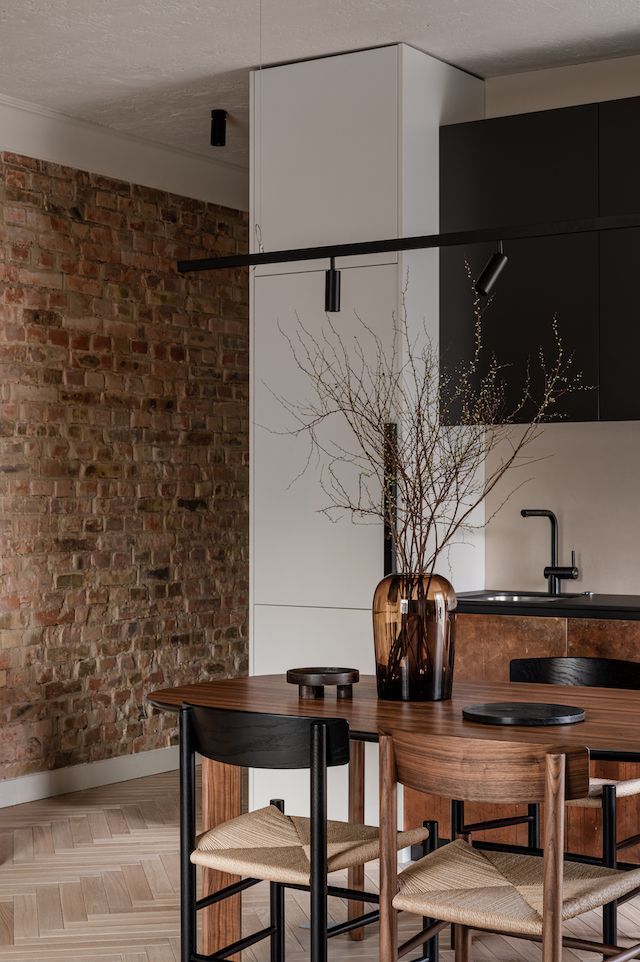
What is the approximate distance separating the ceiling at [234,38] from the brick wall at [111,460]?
2.22ft

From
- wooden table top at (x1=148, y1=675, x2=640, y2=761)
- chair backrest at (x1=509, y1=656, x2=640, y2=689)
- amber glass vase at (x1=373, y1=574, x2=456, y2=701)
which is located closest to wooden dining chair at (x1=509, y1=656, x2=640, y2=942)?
chair backrest at (x1=509, y1=656, x2=640, y2=689)

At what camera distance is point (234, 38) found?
5371 mm

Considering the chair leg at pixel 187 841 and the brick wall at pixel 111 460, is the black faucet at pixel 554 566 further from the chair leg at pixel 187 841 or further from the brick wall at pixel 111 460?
the chair leg at pixel 187 841

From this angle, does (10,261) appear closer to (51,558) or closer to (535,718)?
(51,558)

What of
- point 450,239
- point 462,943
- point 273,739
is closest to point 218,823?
point 462,943

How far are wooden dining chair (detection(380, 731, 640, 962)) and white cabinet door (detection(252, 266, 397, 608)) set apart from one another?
2358 mm

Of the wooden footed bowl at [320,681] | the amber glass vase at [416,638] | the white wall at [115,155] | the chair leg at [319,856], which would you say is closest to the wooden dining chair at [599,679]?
the amber glass vase at [416,638]

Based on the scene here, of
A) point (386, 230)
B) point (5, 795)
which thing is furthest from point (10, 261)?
point (5, 795)

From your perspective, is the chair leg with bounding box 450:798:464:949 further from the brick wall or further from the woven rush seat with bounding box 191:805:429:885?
the brick wall

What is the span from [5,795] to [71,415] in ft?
6.01

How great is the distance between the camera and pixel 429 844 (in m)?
3.55

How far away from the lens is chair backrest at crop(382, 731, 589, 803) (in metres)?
2.79

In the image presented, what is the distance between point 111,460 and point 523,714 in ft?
12.4

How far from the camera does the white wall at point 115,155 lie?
632 centimetres
